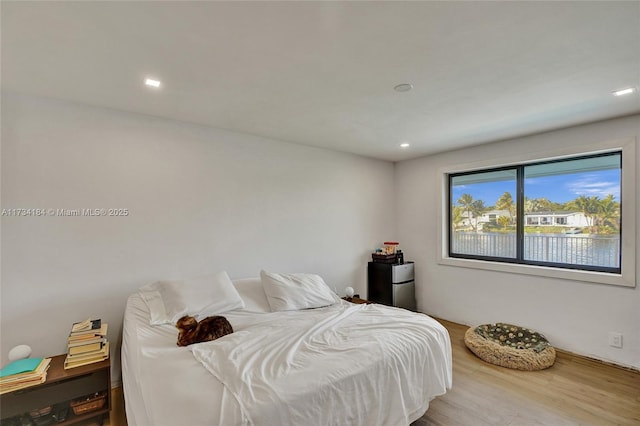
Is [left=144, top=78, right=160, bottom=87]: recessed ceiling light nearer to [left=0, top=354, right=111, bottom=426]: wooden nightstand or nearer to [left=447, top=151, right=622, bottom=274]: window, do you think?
[left=0, top=354, right=111, bottom=426]: wooden nightstand

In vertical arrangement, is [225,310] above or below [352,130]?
below

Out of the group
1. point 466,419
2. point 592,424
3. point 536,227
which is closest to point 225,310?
point 466,419

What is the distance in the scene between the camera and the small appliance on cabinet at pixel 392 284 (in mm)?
4191

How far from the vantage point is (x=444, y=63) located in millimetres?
1854

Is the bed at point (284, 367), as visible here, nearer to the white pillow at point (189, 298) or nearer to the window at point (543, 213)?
the white pillow at point (189, 298)

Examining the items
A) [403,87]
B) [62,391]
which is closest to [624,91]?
[403,87]

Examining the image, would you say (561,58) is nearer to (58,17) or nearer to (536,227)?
(536,227)

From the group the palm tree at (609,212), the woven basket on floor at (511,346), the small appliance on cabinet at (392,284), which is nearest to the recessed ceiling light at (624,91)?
the palm tree at (609,212)

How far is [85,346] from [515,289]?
423 centimetres

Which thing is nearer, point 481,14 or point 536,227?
point 481,14

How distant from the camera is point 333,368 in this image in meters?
1.57

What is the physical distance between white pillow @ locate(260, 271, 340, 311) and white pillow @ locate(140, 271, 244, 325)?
0.31 m

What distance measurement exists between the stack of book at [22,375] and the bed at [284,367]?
50 cm

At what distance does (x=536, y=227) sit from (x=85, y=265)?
15.2 feet
